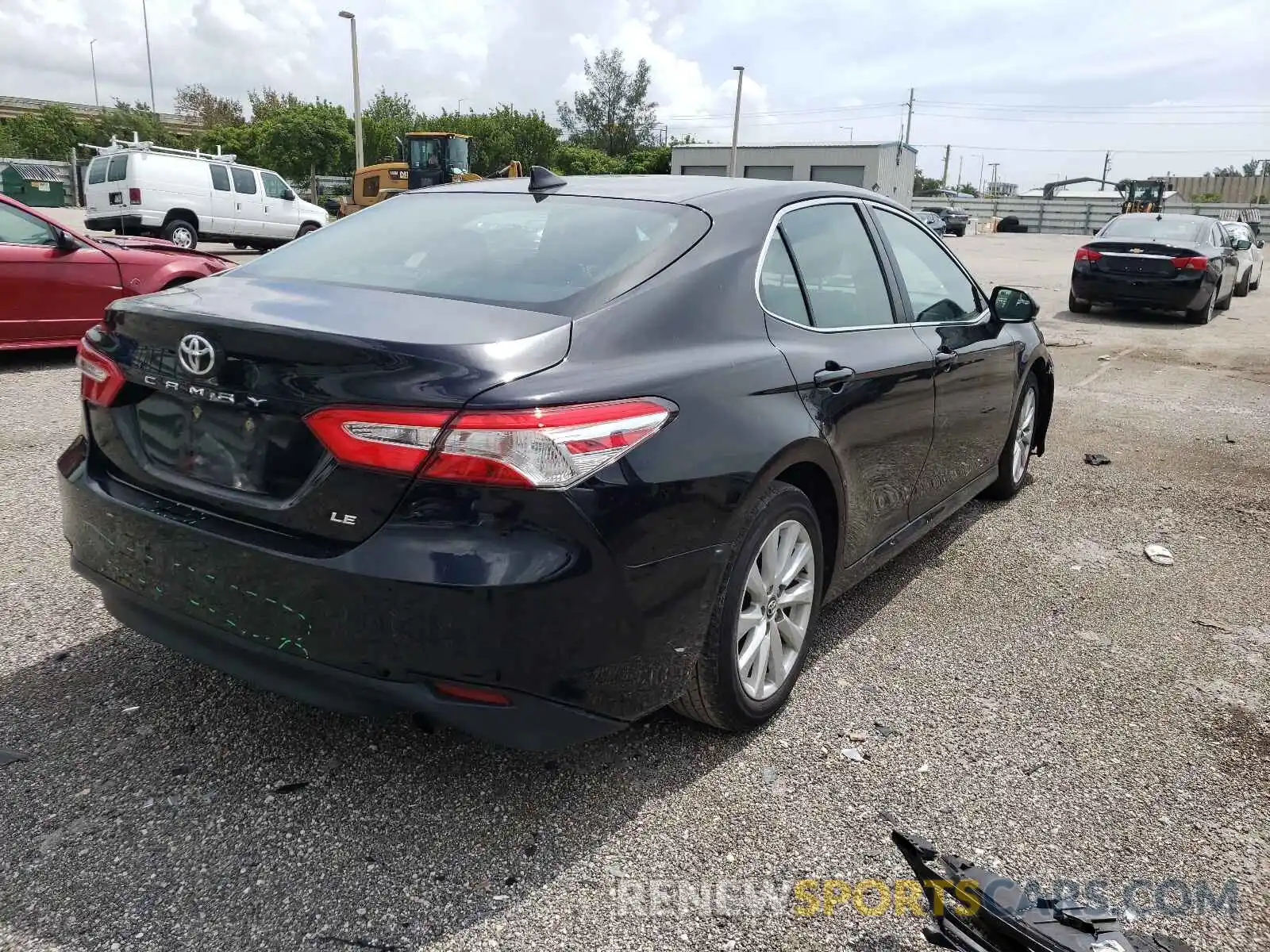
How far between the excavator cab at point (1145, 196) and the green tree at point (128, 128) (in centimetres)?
5814

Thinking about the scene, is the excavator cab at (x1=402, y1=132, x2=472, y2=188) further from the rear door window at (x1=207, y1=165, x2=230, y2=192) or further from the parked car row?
the parked car row

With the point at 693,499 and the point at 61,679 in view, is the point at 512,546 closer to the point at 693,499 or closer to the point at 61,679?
the point at 693,499

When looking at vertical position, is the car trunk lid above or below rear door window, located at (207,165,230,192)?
below

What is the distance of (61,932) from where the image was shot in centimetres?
203

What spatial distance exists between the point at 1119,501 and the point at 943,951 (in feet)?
13.5

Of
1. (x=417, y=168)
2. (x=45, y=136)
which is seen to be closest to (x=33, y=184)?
(x=417, y=168)

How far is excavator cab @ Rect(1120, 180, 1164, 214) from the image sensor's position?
154ft

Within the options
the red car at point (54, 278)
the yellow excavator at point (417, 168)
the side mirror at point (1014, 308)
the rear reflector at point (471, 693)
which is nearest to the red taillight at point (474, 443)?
the rear reflector at point (471, 693)

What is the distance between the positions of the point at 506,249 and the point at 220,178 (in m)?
20.5

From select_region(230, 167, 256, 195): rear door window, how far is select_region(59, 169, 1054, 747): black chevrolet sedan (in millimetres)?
20054

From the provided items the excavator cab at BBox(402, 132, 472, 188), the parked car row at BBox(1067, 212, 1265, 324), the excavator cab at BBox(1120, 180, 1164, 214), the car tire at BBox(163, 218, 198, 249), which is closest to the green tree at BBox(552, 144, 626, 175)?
the excavator cab at BBox(1120, 180, 1164, 214)

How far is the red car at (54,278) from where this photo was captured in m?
7.57

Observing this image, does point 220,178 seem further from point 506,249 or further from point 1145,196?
point 1145,196

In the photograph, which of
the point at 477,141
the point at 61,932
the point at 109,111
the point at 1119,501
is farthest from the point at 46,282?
the point at 109,111
